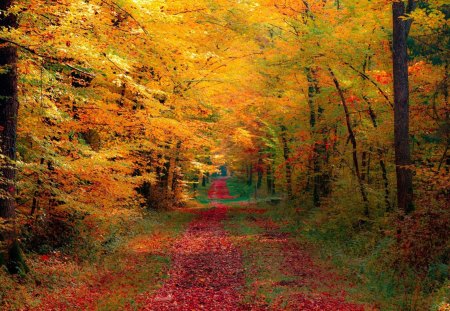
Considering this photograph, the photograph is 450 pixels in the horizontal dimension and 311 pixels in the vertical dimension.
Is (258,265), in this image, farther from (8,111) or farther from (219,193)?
(219,193)

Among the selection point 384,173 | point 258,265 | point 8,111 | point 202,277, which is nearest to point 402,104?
point 384,173

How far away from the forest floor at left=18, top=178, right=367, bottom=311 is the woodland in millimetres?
61

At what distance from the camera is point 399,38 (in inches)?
467

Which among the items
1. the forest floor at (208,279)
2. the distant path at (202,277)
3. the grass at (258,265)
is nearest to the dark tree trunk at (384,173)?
the forest floor at (208,279)

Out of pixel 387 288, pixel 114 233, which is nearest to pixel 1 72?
pixel 114 233

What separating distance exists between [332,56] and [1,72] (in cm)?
1044

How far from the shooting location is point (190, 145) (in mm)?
19812

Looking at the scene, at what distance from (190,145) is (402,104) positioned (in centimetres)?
1042

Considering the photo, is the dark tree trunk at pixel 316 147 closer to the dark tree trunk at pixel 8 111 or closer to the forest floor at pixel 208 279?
the forest floor at pixel 208 279

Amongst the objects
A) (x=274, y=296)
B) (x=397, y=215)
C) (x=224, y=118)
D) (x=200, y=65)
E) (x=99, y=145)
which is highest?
(x=200, y=65)

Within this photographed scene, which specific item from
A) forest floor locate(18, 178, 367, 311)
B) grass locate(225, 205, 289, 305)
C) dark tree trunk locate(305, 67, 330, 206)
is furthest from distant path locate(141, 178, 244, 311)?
dark tree trunk locate(305, 67, 330, 206)

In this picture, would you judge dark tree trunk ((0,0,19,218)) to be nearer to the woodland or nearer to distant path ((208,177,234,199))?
the woodland

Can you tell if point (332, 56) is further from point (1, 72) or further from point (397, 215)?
point (1, 72)

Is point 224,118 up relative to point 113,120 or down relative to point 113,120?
up
